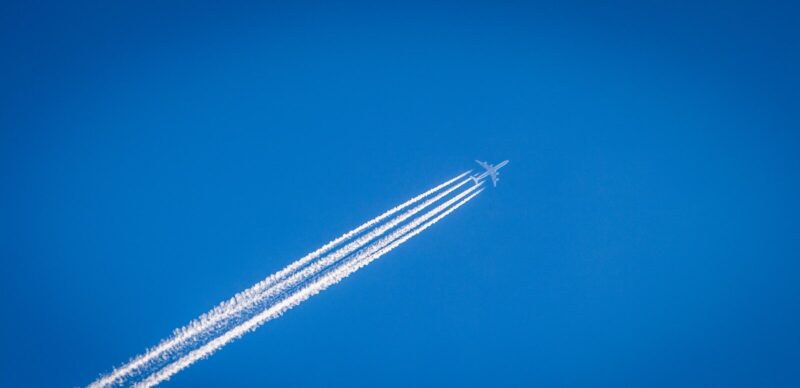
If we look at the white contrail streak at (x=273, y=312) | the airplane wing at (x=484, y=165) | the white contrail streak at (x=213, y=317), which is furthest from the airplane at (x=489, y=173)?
the white contrail streak at (x=213, y=317)

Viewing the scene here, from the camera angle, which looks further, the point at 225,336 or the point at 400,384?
the point at 400,384

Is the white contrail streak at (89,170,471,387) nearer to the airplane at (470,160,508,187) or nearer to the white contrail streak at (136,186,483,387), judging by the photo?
the white contrail streak at (136,186,483,387)

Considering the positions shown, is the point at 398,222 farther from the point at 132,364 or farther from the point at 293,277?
the point at 132,364

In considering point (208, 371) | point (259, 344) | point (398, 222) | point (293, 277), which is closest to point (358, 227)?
point (398, 222)

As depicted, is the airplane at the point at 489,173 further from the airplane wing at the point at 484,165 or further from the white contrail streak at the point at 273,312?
the white contrail streak at the point at 273,312

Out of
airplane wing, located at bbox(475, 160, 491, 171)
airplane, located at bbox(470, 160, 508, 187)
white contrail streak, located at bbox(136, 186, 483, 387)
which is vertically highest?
airplane wing, located at bbox(475, 160, 491, 171)

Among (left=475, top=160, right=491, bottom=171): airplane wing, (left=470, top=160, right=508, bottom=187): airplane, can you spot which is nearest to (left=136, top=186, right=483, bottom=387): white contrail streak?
(left=470, top=160, right=508, bottom=187): airplane
